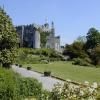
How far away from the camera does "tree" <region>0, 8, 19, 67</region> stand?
28.6m

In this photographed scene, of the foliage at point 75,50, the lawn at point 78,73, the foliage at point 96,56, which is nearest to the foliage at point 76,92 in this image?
the lawn at point 78,73

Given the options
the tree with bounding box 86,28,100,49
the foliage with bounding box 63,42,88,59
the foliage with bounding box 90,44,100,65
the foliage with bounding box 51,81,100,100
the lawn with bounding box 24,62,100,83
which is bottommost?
the lawn with bounding box 24,62,100,83

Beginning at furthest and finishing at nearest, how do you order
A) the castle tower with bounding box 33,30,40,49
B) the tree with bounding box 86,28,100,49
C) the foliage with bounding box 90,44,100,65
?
the castle tower with bounding box 33,30,40,49 → the tree with bounding box 86,28,100,49 → the foliage with bounding box 90,44,100,65

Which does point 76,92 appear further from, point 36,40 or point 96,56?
point 36,40

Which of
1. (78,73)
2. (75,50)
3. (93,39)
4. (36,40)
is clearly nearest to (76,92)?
(78,73)

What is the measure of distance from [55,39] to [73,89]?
4587 inches

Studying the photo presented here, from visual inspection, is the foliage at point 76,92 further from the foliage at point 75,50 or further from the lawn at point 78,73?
the foliage at point 75,50

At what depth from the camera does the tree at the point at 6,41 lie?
1126 inches

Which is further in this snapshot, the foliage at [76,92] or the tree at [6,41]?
the tree at [6,41]

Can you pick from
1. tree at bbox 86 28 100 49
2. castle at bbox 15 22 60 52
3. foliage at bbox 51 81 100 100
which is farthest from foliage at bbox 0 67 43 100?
castle at bbox 15 22 60 52

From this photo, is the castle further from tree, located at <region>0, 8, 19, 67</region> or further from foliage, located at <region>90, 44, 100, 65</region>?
tree, located at <region>0, 8, 19, 67</region>

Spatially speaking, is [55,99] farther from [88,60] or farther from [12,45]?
[88,60]

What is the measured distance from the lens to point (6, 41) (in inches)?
1134

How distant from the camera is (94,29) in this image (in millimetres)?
90500
